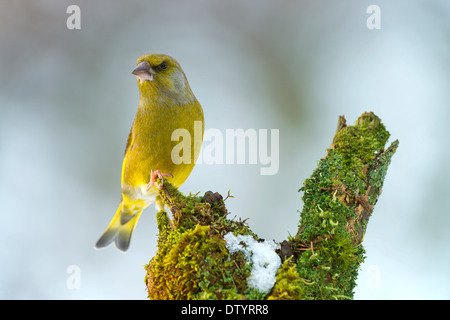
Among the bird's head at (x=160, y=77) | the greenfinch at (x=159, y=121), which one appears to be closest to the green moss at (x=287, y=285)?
the greenfinch at (x=159, y=121)

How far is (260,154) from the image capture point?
495 cm

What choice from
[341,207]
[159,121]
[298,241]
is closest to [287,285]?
[298,241]

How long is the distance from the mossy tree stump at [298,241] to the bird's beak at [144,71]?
0.99 m

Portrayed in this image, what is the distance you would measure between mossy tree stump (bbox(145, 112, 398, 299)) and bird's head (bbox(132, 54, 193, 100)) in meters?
0.95

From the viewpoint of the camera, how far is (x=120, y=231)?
4.11 meters

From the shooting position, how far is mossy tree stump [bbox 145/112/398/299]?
6.68 ft

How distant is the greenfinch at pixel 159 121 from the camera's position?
318cm

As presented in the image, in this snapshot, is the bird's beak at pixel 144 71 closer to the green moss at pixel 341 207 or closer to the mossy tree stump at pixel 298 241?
the mossy tree stump at pixel 298 241

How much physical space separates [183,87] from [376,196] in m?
1.73

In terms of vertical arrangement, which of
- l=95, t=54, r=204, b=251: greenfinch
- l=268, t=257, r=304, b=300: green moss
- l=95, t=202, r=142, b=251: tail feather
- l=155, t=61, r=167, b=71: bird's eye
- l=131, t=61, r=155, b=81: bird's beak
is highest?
l=155, t=61, r=167, b=71: bird's eye

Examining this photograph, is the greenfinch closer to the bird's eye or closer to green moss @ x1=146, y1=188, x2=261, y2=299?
the bird's eye

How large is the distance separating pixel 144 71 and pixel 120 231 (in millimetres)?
1801

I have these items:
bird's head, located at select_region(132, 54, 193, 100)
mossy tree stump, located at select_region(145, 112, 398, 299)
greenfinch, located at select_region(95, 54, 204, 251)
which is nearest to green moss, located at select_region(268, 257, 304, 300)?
mossy tree stump, located at select_region(145, 112, 398, 299)
